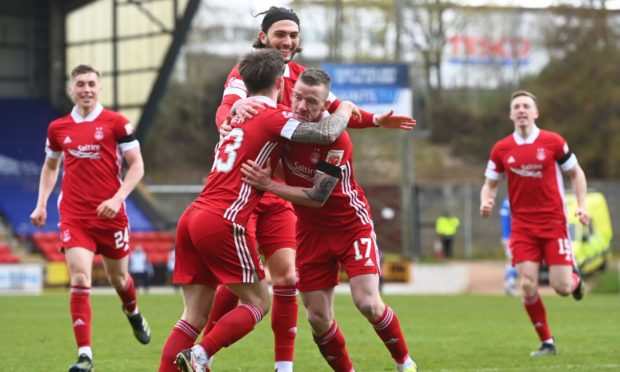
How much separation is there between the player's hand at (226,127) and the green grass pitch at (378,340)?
107 inches

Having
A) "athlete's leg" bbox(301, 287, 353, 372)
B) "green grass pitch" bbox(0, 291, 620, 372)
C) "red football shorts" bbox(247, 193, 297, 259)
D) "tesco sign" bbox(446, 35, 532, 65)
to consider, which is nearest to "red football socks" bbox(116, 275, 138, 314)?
"green grass pitch" bbox(0, 291, 620, 372)

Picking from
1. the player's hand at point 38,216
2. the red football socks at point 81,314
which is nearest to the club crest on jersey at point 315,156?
the red football socks at point 81,314

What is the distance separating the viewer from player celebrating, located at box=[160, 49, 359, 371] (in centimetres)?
658

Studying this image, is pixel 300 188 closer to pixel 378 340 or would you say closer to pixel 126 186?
pixel 126 186

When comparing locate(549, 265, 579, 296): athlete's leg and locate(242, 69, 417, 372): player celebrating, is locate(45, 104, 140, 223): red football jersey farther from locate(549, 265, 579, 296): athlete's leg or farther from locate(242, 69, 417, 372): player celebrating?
locate(549, 265, 579, 296): athlete's leg

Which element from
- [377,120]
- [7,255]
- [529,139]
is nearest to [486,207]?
[529,139]

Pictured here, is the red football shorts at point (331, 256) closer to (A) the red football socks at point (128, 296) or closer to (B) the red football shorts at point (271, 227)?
(B) the red football shorts at point (271, 227)

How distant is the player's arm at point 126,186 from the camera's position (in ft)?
29.0

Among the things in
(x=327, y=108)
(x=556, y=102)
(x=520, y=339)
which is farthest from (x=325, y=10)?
(x=327, y=108)

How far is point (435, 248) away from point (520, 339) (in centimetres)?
2867

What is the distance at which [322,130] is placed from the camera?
264 inches

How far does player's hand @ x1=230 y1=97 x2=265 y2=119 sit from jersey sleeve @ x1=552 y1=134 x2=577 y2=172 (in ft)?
14.9

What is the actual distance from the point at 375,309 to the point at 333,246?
18.4 inches

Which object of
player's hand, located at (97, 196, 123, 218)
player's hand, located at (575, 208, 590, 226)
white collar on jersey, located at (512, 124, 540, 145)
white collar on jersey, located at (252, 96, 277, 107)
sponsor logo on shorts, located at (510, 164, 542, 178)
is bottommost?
player's hand, located at (575, 208, 590, 226)
